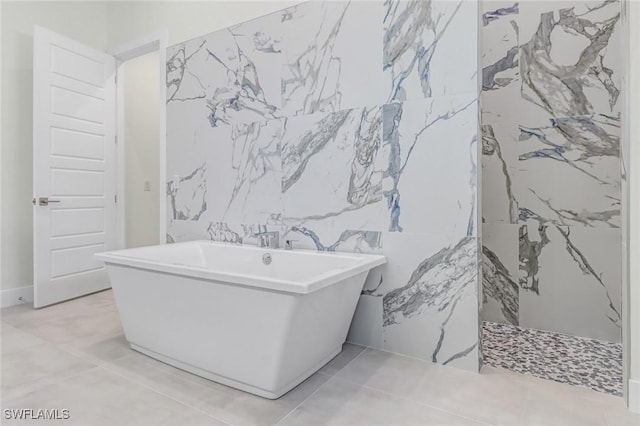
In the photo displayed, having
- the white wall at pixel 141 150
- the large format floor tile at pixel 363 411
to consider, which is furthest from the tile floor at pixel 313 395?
the white wall at pixel 141 150

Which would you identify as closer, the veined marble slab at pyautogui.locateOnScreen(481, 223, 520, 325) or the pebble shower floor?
the pebble shower floor

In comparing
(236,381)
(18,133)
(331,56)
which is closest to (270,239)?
(236,381)

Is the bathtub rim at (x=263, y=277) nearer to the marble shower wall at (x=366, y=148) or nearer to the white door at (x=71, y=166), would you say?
the marble shower wall at (x=366, y=148)

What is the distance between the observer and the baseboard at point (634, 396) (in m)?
1.55

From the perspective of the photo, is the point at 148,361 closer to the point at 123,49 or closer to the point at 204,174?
the point at 204,174

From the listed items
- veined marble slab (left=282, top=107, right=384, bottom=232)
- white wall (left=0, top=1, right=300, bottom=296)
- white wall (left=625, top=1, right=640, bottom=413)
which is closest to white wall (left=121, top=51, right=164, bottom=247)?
white wall (left=0, top=1, right=300, bottom=296)

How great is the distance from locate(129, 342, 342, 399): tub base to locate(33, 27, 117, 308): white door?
1511 millimetres

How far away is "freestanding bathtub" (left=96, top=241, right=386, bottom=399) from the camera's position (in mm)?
1572

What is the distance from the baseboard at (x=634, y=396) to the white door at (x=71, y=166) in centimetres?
386

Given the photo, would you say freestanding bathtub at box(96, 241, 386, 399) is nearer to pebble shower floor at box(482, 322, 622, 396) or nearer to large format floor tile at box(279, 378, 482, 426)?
large format floor tile at box(279, 378, 482, 426)

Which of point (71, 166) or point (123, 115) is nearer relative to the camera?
point (71, 166)

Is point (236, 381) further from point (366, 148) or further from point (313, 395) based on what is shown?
point (366, 148)

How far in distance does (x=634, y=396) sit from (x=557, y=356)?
58cm

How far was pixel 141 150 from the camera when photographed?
4.23m
